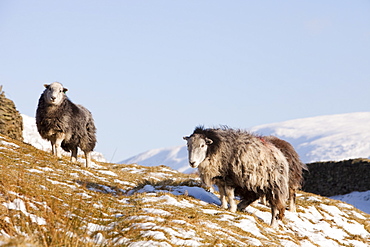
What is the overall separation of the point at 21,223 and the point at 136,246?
2051 millimetres

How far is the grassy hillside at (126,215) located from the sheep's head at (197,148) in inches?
47.2

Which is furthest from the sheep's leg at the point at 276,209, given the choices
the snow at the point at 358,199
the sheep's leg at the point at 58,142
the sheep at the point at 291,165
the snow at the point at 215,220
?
the snow at the point at 358,199

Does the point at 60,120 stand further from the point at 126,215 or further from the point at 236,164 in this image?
the point at 126,215

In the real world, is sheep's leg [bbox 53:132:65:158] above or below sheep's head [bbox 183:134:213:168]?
above

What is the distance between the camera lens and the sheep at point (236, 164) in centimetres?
1438

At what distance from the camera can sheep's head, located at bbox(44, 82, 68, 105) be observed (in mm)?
18672

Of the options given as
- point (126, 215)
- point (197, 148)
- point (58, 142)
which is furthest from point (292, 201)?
point (58, 142)

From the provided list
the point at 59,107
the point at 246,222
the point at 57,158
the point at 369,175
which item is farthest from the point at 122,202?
the point at 369,175

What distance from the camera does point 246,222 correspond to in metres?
13.4

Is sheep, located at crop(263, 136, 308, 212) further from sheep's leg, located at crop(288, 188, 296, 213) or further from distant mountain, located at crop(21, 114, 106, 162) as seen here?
distant mountain, located at crop(21, 114, 106, 162)

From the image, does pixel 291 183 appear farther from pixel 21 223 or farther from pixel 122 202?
pixel 21 223

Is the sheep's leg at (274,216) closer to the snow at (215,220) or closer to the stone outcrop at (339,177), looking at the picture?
the snow at (215,220)

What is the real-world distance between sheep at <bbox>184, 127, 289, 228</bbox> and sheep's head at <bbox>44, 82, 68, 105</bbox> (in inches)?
252

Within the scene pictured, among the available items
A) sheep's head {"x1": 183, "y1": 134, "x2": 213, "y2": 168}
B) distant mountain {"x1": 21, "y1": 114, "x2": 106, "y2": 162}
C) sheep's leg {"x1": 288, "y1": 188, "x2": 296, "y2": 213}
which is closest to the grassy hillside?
sheep's leg {"x1": 288, "y1": 188, "x2": 296, "y2": 213}
